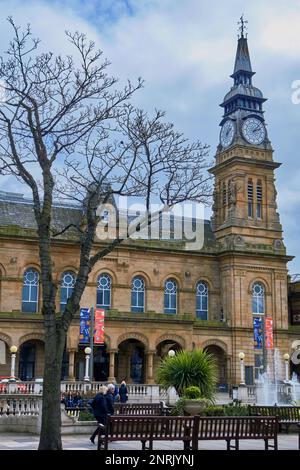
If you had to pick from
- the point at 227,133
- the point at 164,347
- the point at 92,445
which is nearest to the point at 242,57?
the point at 227,133

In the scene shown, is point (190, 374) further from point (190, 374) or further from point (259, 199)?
point (259, 199)

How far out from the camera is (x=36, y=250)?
47031 millimetres

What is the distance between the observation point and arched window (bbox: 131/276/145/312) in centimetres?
4978

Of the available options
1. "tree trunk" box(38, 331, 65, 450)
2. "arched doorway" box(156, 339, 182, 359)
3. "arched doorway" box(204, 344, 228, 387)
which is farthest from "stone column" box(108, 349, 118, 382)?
"tree trunk" box(38, 331, 65, 450)

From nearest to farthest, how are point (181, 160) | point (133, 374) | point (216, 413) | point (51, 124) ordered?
1. point (51, 124)
2. point (181, 160)
3. point (216, 413)
4. point (133, 374)

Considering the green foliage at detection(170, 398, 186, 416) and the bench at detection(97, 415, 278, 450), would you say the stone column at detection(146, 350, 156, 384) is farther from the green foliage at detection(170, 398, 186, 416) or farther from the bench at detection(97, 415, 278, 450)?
the bench at detection(97, 415, 278, 450)

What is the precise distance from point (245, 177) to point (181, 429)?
40.1 metres

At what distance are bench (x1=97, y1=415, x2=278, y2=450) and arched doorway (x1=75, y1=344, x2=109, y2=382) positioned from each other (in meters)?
30.4

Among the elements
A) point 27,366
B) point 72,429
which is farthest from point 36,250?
point 72,429

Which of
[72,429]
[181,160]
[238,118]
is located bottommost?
[72,429]

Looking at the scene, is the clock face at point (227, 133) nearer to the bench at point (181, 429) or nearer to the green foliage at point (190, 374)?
the green foliage at point (190, 374)

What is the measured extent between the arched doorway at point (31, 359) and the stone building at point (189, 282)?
7cm
